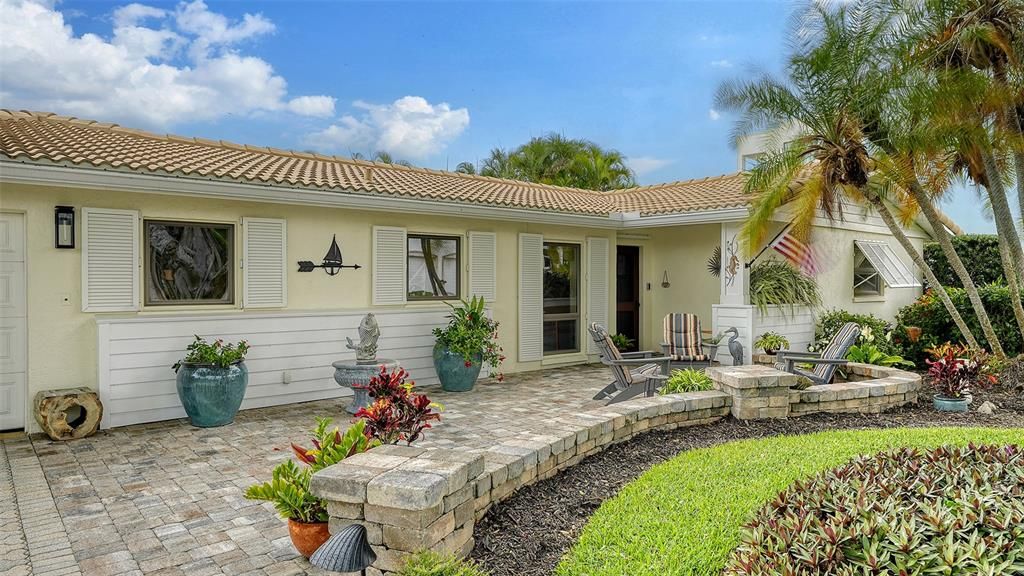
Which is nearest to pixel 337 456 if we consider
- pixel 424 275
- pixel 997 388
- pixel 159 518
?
pixel 159 518

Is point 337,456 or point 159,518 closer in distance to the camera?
point 337,456

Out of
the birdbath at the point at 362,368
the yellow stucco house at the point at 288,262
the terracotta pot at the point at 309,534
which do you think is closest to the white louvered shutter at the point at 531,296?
the yellow stucco house at the point at 288,262

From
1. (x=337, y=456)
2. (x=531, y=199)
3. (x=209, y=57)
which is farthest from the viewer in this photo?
(x=209, y=57)

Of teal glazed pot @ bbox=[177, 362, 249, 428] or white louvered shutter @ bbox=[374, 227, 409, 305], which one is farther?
white louvered shutter @ bbox=[374, 227, 409, 305]

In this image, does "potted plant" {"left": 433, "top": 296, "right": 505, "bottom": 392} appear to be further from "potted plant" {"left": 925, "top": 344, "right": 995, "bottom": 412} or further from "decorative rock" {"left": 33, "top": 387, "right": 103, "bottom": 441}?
"potted plant" {"left": 925, "top": 344, "right": 995, "bottom": 412}

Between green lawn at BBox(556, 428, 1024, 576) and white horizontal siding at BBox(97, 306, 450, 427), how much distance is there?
230 inches

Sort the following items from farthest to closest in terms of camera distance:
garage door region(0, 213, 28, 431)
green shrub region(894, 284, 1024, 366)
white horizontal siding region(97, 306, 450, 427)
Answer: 1. green shrub region(894, 284, 1024, 366)
2. white horizontal siding region(97, 306, 450, 427)
3. garage door region(0, 213, 28, 431)

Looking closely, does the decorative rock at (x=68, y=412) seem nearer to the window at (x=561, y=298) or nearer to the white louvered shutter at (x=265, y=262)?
the white louvered shutter at (x=265, y=262)

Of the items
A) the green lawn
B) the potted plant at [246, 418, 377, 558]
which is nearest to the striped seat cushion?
the green lawn

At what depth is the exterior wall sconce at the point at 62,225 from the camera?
762 cm

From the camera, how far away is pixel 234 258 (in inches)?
356

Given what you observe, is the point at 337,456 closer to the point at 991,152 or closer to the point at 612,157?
the point at 991,152

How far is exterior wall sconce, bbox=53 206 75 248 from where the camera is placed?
7621 mm

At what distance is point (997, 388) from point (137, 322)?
12842mm
